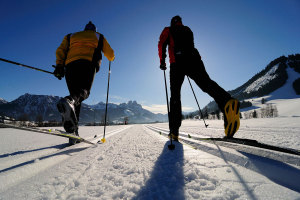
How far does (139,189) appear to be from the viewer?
0.66 metres

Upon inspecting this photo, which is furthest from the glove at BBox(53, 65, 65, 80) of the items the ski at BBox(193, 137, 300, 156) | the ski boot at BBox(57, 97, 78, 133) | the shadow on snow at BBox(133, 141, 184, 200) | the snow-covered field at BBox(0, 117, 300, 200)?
the ski at BBox(193, 137, 300, 156)

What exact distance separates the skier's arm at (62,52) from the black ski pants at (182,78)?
197cm

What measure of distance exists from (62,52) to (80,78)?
0.77 meters

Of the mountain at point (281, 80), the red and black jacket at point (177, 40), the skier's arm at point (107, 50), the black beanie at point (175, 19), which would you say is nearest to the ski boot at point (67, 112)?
the skier's arm at point (107, 50)

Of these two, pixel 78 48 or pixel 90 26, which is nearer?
pixel 78 48

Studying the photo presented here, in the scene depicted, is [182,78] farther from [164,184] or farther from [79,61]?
[164,184]

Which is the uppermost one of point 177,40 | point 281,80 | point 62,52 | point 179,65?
point 281,80

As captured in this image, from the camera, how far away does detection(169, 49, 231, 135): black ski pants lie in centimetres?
218

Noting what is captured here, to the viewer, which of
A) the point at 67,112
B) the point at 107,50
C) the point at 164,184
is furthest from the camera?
the point at 107,50

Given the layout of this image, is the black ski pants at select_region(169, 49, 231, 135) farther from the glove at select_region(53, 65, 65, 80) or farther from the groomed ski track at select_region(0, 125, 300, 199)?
the glove at select_region(53, 65, 65, 80)

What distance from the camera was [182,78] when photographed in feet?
8.13

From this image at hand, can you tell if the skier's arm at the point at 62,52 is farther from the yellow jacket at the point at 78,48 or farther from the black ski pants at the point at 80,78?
the black ski pants at the point at 80,78

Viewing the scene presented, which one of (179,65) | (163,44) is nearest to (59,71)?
(163,44)

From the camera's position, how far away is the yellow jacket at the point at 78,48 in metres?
2.32
